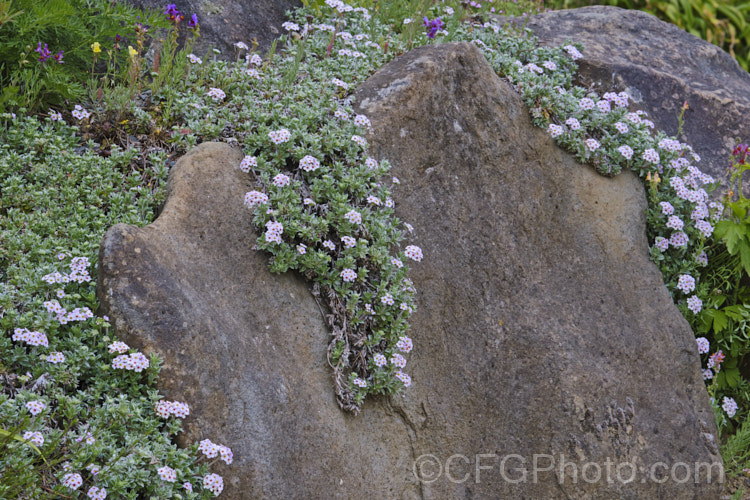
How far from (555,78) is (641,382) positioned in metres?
2.39

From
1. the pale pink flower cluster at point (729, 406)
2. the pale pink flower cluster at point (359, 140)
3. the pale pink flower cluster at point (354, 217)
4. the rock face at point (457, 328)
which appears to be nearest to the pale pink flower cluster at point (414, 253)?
the rock face at point (457, 328)

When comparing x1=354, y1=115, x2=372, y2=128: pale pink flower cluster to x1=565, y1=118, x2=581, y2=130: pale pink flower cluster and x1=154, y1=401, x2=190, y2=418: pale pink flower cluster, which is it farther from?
x1=154, y1=401, x2=190, y2=418: pale pink flower cluster

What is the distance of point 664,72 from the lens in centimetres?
578

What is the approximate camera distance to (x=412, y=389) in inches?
143

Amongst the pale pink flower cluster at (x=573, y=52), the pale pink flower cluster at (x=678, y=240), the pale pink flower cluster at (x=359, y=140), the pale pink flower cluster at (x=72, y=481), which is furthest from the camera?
the pale pink flower cluster at (x=573, y=52)

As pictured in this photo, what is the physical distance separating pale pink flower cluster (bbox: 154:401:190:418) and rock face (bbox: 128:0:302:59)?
3.02m

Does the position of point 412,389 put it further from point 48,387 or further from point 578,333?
point 48,387

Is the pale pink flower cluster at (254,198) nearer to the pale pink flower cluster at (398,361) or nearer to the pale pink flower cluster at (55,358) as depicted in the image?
the pale pink flower cluster at (398,361)

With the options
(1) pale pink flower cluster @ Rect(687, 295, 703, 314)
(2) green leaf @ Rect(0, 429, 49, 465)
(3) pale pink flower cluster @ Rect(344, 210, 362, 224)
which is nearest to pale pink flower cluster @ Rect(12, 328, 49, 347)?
(2) green leaf @ Rect(0, 429, 49, 465)

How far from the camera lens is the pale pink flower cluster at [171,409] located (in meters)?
2.76

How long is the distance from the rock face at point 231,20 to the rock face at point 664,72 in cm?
229

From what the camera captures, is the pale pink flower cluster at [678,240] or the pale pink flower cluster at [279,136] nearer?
the pale pink flower cluster at [279,136]

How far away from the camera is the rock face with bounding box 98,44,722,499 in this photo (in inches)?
117

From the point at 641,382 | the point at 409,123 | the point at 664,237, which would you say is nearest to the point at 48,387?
the point at 409,123
